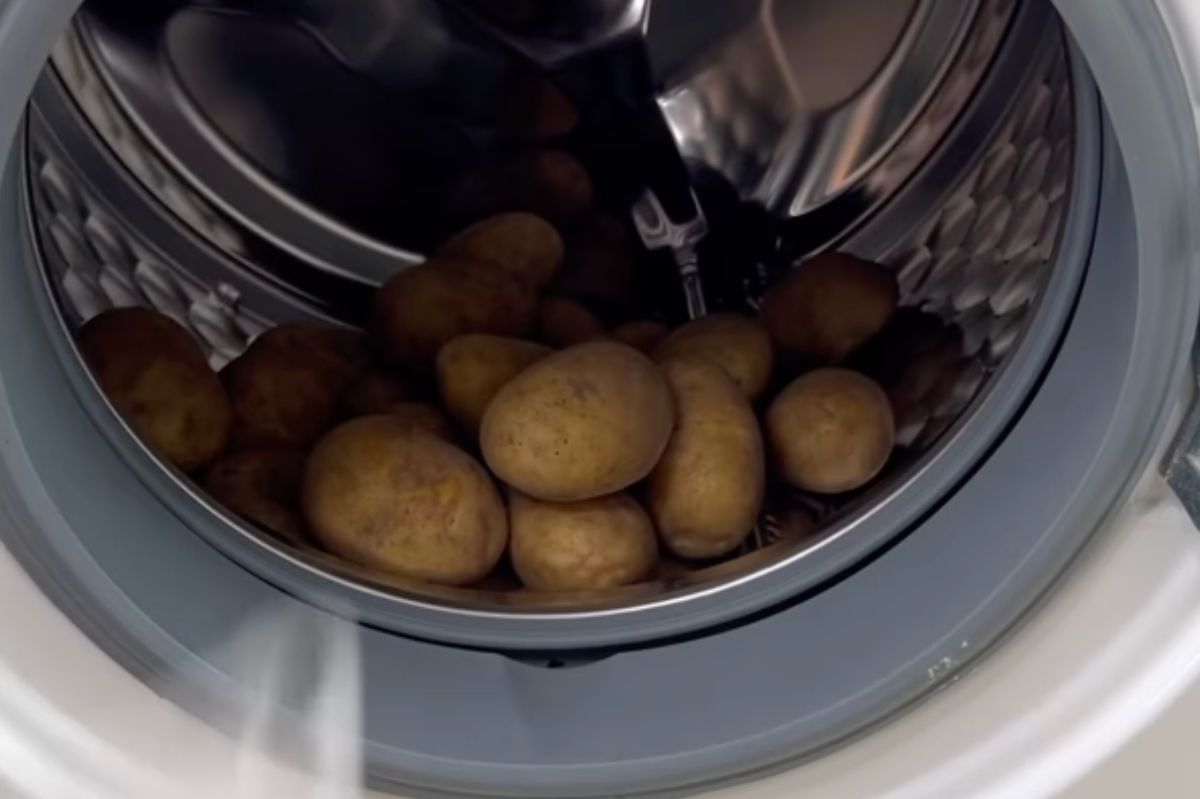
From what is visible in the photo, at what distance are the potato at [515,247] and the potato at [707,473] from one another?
0.44ft

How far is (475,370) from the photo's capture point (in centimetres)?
62

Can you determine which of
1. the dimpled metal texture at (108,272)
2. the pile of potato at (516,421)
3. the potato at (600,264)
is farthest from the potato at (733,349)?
the dimpled metal texture at (108,272)

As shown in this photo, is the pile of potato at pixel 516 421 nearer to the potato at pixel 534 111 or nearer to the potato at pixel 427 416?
the potato at pixel 427 416

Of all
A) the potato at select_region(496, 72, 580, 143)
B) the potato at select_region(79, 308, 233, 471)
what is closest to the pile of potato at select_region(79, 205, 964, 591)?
the potato at select_region(79, 308, 233, 471)

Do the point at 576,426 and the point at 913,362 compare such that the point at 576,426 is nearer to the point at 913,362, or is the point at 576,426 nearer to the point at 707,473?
the point at 707,473

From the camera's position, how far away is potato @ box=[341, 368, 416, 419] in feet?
2.10

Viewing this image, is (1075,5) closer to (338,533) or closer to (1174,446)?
(1174,446)

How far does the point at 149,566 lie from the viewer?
49 centimetres

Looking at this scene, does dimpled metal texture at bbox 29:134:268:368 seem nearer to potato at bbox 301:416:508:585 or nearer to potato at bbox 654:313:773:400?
potato at bbox 301:416:508:585

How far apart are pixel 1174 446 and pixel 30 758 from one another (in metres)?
0.37

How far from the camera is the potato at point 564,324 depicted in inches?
27.4

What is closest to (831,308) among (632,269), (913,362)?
(913,362)

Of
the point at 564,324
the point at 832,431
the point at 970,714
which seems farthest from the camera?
the point at 564,324

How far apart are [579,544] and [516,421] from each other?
0.06 m
